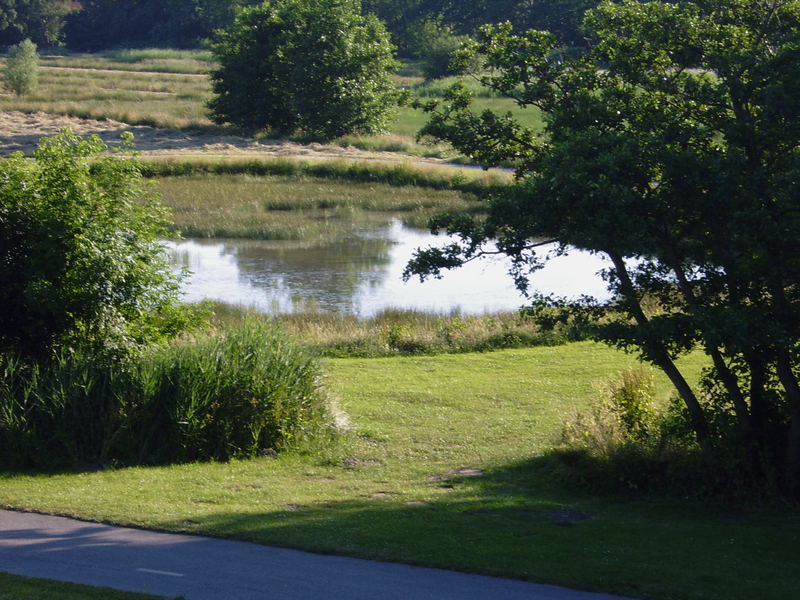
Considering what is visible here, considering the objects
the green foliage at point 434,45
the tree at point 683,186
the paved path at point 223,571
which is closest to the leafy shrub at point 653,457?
the tree at point 683,186

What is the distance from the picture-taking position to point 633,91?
14391 millimetres

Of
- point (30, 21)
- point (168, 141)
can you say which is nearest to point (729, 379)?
point (168, 141)

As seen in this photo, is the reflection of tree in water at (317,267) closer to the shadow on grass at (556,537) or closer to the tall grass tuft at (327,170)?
the tall grass tuft at (327,170)

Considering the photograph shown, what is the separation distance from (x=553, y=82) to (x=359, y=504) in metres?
6.96

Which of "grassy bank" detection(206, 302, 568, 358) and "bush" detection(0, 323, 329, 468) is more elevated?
"grassy bank" detection(206, 302, 568, 358)

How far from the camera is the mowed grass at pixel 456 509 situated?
35.5 feet

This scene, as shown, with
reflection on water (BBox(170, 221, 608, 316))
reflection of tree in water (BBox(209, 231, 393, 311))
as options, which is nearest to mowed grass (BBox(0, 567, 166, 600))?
reflection on water (BBox(170, 221, 608, 316))

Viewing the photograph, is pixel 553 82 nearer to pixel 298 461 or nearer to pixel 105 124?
pixel 298 461

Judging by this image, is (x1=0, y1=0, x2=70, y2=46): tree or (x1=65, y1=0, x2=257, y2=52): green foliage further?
(x1=65, y1=0, x2=257, y2=52): green foliage

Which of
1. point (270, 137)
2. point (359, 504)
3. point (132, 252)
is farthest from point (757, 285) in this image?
point (270, 137)

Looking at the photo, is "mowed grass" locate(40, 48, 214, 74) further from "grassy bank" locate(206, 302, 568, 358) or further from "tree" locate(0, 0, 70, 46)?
"grassy bank" locate(206, 302, 568, 358)

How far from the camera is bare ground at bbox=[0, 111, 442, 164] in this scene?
206 feet

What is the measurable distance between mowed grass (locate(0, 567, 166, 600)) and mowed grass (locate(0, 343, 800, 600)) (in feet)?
7.81

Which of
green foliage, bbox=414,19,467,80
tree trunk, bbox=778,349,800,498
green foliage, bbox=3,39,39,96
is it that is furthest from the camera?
green foliage, bbox=414,19,467,80
